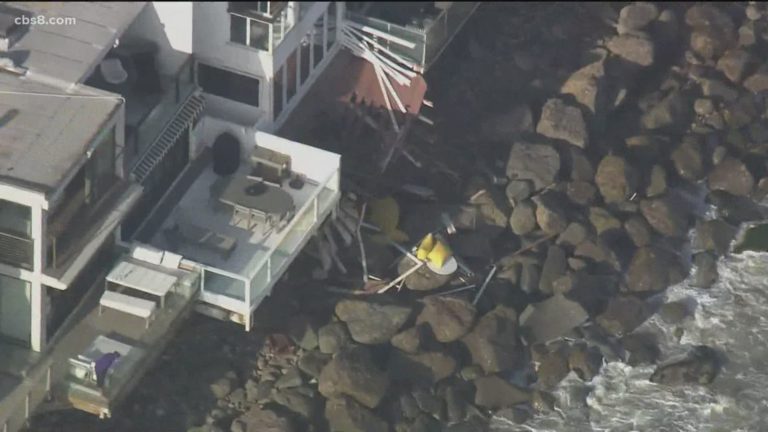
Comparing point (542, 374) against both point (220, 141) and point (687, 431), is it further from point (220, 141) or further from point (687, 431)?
point (220, 141)

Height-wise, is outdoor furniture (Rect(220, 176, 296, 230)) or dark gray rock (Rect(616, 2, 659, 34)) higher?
dark gray rock (Rect(616, 2, 659, 34))

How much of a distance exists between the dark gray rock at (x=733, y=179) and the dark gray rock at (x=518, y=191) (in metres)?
5.19

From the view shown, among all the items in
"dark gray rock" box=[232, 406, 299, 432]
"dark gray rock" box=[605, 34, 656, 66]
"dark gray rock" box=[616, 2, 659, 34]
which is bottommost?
"dark gray rock" box=[232, 406, 299, 432]

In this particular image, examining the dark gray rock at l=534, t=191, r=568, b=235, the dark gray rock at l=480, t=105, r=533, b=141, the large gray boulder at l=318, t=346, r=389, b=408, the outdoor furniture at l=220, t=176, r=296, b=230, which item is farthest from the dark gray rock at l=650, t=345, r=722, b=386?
the outdoor furniture at l=220, t=176, r=296, b=230

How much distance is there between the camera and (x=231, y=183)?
4916cm

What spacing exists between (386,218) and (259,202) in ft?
12.2

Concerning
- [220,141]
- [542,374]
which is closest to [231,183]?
[220,141]

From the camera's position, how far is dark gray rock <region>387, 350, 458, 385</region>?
157 feet

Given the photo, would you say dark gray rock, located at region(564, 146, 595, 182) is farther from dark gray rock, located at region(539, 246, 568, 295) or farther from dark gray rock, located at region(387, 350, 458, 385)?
dark gray rock, located at region(387, 350, 458, 385)

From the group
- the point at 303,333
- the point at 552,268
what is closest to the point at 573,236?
the point at 552,268

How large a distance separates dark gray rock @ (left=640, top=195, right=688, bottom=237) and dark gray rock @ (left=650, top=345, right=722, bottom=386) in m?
4.08

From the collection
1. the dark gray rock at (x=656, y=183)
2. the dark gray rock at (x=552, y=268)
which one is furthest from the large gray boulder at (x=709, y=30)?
the dark gray rock at (x=552, y=268)

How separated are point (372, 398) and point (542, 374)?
442 centimetres

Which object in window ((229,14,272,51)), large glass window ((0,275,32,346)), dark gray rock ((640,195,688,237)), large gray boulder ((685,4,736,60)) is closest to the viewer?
large glass window ((0,275,32,346))
